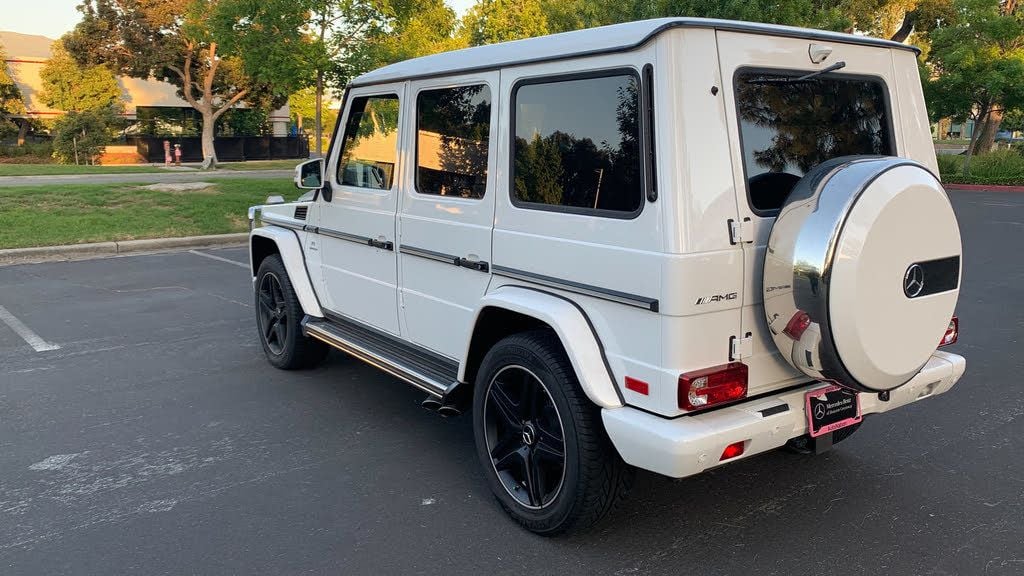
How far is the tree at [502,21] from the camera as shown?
30.6 meters

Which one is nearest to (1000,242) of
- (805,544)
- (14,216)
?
(805,544)

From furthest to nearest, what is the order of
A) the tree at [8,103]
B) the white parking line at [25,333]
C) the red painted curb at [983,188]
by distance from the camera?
the tree at [8,103] < the red painted curb at [983,188] < the white parking line at [25,333]

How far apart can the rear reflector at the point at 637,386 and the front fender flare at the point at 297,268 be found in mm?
2877

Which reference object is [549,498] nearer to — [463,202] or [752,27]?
[463,202]

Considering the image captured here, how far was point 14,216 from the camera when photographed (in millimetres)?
12695

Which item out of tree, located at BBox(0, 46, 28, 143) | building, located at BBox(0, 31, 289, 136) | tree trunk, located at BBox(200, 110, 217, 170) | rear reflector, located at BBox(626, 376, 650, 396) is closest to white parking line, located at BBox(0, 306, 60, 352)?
rear reflector, located at BBox(626, 376, 650, 396)

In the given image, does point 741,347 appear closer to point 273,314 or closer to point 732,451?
point 732,451

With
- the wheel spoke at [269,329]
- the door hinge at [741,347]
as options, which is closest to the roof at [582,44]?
the door hinge at [741,347]

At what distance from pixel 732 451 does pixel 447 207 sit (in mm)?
1867

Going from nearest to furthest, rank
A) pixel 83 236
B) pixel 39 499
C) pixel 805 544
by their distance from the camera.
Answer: pixel 805 544
pixel 39 499
pixel 83 236

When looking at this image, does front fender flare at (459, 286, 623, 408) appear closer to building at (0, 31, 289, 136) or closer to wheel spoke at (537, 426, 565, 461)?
wheel spoke at (537, 426, 565, 461)

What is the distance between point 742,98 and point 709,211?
0.52 m

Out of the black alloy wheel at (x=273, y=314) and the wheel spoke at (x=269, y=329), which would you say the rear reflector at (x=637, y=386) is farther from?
the wheel spoke at (x=269, y=329)

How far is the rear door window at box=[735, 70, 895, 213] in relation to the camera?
3148 millimetres
